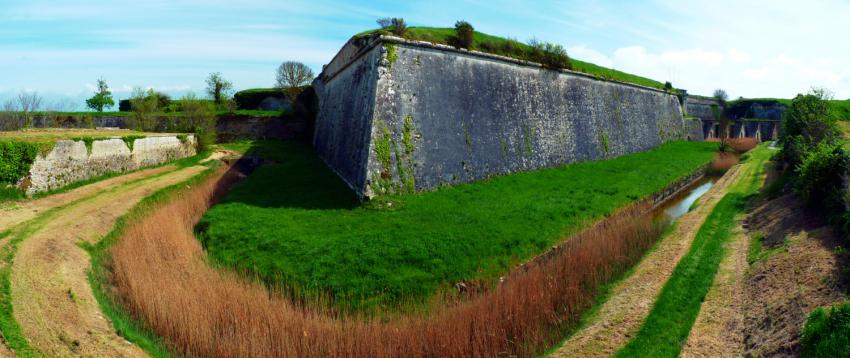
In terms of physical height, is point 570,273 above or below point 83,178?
below

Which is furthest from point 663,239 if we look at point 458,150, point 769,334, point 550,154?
point 550,154

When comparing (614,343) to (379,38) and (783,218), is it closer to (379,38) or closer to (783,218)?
(783,218)

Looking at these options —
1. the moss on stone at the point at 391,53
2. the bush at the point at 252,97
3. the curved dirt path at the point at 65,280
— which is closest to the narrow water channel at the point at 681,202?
the moss on stone at the point at 391,53

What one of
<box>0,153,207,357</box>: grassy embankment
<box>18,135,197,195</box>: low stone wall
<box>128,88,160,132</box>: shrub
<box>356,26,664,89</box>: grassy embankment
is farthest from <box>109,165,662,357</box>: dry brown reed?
<box>128,88,160,132</box>: shrub

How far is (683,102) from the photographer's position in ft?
127

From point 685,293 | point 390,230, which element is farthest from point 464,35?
point 685,293

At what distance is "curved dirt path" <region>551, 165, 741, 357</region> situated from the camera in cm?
684

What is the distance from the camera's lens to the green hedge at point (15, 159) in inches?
467

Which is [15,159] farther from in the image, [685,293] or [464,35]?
[685,293]

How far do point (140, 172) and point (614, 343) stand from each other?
1713 cm

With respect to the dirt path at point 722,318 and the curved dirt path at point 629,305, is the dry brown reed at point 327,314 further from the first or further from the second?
the dirt path at point 722,318

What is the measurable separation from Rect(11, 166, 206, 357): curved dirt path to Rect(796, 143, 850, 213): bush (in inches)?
506

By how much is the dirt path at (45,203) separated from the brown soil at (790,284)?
45.6 ft

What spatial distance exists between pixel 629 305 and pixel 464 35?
457 inches
